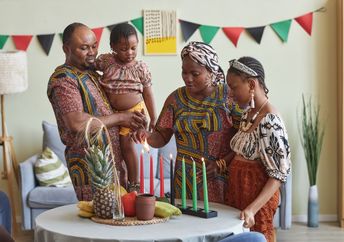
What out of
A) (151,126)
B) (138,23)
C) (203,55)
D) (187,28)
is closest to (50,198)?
(138,23)

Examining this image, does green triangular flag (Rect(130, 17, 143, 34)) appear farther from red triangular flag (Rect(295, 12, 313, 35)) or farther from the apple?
the apple

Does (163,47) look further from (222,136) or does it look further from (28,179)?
(222,136)

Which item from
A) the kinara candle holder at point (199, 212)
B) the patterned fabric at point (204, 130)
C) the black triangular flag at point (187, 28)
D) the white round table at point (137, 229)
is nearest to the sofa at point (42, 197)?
the black triangular flag at point (187, 28)

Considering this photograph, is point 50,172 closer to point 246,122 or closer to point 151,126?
point 151,126

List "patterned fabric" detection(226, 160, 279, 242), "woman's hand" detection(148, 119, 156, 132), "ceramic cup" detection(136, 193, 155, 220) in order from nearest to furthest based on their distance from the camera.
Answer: "ceramic cup" detection(136, 193, 155, 220) < "patterned fabric" detection(226, 160, 279, 242) < "woman's hand" detection(148, 119, 156, 132)

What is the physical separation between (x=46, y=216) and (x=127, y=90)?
0.67 meters

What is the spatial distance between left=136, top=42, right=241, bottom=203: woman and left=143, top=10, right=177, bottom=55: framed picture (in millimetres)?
3085

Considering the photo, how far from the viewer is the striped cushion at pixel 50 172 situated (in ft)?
A: 18.6

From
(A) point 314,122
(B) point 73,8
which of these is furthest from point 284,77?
(B) point 73,8

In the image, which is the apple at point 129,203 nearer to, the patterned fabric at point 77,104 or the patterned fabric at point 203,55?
the patterned fabric at point 77,104

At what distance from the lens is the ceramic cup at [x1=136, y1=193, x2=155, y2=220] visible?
8.97 feet

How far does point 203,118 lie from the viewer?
3.11m

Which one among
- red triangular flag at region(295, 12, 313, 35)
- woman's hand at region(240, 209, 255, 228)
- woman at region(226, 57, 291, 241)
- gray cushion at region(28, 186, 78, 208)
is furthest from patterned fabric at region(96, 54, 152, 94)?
red triangular flag at region(295, 12, 313, 35)

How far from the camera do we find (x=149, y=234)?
2559 mm
